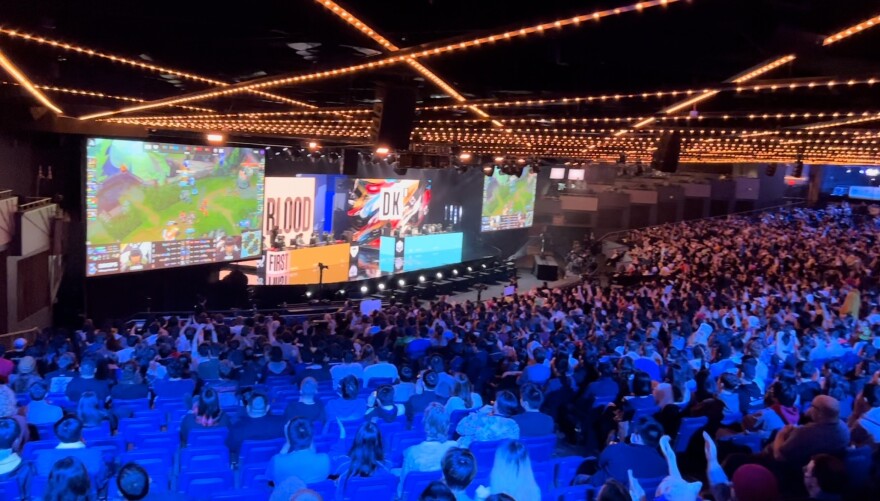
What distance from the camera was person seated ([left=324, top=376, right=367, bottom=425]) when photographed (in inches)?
232

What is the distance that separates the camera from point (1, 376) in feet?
23.3

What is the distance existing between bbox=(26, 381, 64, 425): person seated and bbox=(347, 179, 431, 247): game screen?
2144cm

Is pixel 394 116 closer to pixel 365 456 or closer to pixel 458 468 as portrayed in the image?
pixel 365 456

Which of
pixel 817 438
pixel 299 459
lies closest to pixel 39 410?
pixel 299 459

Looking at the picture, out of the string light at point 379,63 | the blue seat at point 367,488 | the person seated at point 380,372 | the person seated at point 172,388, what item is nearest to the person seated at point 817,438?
the blue seat at point 367,488

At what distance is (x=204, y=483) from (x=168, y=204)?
44.9 feet

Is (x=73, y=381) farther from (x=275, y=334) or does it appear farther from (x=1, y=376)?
(x=275, y=334)

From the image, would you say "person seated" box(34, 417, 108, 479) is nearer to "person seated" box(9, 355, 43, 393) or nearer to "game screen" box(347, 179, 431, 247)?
"person seated" box(9, 355, 43, 393)

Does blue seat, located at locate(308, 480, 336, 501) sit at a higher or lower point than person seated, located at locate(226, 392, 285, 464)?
higher

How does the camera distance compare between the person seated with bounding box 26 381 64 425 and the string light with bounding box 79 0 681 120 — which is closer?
the string light with bounding box 79 0 681 120

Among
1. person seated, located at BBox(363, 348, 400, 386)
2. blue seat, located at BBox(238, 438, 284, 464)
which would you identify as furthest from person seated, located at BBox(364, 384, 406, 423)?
person seated, located at BBox(363, 348, 400, 386)

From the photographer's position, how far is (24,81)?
9453 mm

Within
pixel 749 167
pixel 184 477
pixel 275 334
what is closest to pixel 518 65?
pixel 184 477

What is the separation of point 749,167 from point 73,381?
41.1 meters
